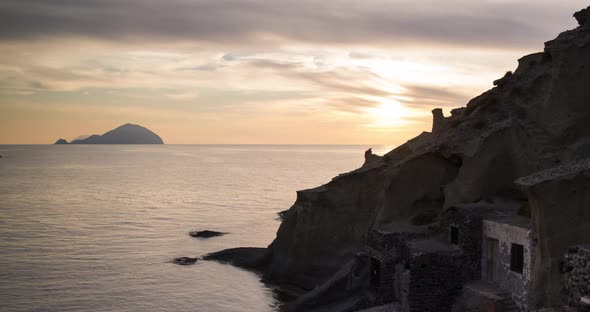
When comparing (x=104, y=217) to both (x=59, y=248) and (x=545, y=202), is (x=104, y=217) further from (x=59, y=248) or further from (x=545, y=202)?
(x=545, y=202)

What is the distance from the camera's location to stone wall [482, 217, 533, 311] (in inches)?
1044

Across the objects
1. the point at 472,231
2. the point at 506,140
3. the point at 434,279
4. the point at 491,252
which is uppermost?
the point at 506,140

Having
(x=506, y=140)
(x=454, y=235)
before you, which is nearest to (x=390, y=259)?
(x=454, y=235)

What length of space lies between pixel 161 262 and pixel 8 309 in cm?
1851

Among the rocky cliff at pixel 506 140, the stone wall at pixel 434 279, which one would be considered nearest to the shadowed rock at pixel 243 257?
the rocky cliff at pixel 506 140

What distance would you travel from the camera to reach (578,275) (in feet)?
45.6

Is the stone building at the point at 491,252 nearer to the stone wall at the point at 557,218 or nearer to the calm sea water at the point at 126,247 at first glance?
the stone wall at the point at 557,218

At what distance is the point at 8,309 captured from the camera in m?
42.6

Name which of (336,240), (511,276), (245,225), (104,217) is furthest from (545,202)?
(104,217)

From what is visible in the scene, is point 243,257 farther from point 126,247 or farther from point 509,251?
point 509,251

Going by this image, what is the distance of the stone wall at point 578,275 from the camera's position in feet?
44.6

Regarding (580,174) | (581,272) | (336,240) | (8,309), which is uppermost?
(580,174)

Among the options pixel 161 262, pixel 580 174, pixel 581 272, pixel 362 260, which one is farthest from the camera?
pixel 161 262

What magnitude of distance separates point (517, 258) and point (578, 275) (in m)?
14.2
